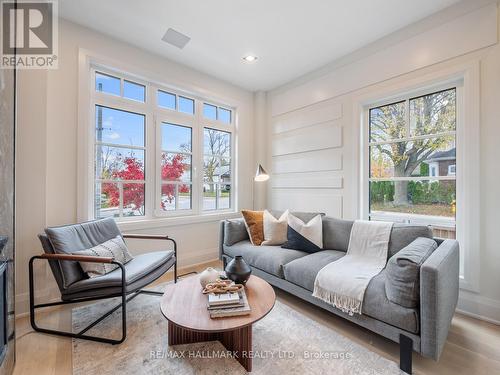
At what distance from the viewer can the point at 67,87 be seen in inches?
92.5

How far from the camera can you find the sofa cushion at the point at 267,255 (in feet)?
7.51

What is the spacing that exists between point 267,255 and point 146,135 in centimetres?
211

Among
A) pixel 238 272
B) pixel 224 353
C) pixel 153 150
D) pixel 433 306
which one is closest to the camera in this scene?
pixel 433 306

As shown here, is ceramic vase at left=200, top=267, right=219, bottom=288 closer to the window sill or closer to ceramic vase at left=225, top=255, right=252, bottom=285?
ceramic vase at left=225, top=255, right=252, bottom=285

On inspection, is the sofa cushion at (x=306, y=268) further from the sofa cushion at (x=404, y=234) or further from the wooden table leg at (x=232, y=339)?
the wooden table leg at (x=232, y=339)

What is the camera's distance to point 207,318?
54.4 inches

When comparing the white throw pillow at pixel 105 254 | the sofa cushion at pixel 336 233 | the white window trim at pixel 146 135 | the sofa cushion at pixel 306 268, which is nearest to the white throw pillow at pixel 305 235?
the sofa cushion at pixel 336 233

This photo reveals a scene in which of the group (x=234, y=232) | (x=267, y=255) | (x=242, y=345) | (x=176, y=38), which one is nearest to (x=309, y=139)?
(x=234, y=232)

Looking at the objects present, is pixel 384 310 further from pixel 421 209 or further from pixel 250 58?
pixel 250 58

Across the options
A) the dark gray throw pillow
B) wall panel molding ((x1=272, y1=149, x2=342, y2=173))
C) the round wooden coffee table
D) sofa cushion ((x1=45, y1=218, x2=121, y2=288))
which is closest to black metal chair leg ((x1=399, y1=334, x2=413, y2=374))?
the dark gray throw pillow

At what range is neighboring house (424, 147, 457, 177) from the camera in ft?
7.54

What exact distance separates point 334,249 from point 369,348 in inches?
40.6

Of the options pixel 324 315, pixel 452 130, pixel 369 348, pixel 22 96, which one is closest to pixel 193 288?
pixel 324 315

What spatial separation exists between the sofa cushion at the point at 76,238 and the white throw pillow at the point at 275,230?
5.32 feet
